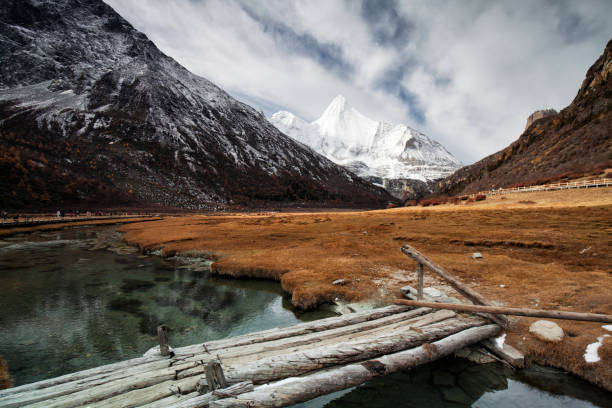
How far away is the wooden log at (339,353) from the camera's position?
19.4 ft

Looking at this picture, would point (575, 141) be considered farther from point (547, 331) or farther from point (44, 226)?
point (44, 226)

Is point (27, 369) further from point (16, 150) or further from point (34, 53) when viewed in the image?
point (34, 53)

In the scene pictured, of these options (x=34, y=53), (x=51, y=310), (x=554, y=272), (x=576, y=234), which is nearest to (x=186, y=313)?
(x=51, y=310)

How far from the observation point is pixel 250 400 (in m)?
4.90

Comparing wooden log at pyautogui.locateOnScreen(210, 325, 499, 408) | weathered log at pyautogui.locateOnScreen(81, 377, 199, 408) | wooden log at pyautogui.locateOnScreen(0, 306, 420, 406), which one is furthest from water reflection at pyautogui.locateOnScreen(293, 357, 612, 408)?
weathered log at pyautogui.locateOnScreen(81, 377, 199, 408)

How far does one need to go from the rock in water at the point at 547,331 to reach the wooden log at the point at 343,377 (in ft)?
4.67

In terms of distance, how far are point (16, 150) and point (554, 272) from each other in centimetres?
15783

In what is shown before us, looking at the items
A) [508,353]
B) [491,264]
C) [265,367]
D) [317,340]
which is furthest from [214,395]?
[491,264]

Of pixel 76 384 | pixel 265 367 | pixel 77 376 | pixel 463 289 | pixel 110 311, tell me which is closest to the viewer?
pixel 265 367

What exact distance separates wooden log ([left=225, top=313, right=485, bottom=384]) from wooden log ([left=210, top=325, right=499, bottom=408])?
0.26 metres

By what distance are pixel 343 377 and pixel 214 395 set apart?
293cm

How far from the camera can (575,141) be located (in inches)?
3664

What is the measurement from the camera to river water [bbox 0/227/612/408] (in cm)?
727

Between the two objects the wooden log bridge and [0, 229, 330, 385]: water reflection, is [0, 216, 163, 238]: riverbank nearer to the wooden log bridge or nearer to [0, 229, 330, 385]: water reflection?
[0, 229, 330, 385]: water reflection
